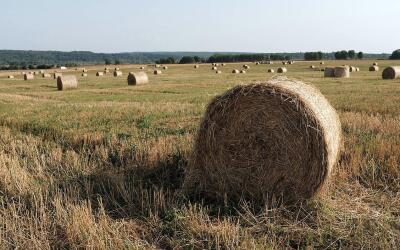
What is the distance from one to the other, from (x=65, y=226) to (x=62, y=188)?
160 centimetres

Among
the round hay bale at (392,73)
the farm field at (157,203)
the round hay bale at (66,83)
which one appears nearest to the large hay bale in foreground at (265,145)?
the farm field at (157,203)

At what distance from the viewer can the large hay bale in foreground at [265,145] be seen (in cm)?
606

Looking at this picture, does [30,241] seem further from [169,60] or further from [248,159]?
[169,60]

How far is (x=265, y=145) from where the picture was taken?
6457mm

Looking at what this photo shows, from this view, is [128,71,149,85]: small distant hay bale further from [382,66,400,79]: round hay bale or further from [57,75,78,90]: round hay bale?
[382,66,400,79]: round hay bale

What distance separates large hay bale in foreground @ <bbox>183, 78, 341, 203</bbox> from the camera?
6059 mm

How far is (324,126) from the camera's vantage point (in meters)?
6.03

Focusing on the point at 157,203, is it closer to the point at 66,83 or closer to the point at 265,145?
the point at 265,145

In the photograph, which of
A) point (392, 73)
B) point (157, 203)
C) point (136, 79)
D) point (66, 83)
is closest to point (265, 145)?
point (157, 203)

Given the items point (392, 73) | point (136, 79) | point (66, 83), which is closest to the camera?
point (66, 83)

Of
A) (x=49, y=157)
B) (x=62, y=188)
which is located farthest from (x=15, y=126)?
(x=62, y=188)

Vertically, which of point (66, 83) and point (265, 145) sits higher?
point (265, 145)

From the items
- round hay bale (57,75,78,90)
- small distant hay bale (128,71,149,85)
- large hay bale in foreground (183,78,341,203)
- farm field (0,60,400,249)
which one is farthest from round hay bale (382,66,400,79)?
large hay bale in foreground (183,78,341,203)

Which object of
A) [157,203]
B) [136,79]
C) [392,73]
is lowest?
[157,203]
